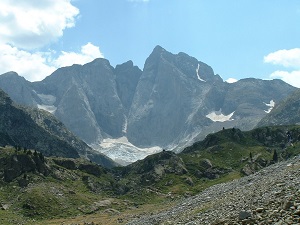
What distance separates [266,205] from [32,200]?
123071 mm

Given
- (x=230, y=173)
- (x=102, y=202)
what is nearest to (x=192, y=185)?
(x=230, y=173)

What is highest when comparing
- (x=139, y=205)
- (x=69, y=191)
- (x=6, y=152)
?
(x=6, y=152)

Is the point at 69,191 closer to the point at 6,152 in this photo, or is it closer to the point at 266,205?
the point at 6,152

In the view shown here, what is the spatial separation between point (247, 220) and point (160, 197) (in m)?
143

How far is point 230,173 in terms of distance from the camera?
7771 inches

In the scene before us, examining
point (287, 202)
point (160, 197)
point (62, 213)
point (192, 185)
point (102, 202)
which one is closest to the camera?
point (287, 202)

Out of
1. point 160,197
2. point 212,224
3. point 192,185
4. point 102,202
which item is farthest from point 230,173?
point 212,224

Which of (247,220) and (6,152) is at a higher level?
(6,152)

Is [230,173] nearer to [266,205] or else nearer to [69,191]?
[69,191]

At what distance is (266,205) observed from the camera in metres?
32.0

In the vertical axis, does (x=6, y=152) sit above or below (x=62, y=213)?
above

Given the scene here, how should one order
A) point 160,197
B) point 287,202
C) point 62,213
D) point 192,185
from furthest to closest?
point 192,185 → point 160,197 → point 62,213 → point 287,202

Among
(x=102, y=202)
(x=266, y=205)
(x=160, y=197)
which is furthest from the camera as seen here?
(x=160, y=197)

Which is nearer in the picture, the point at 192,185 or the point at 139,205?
the point at 139,205
